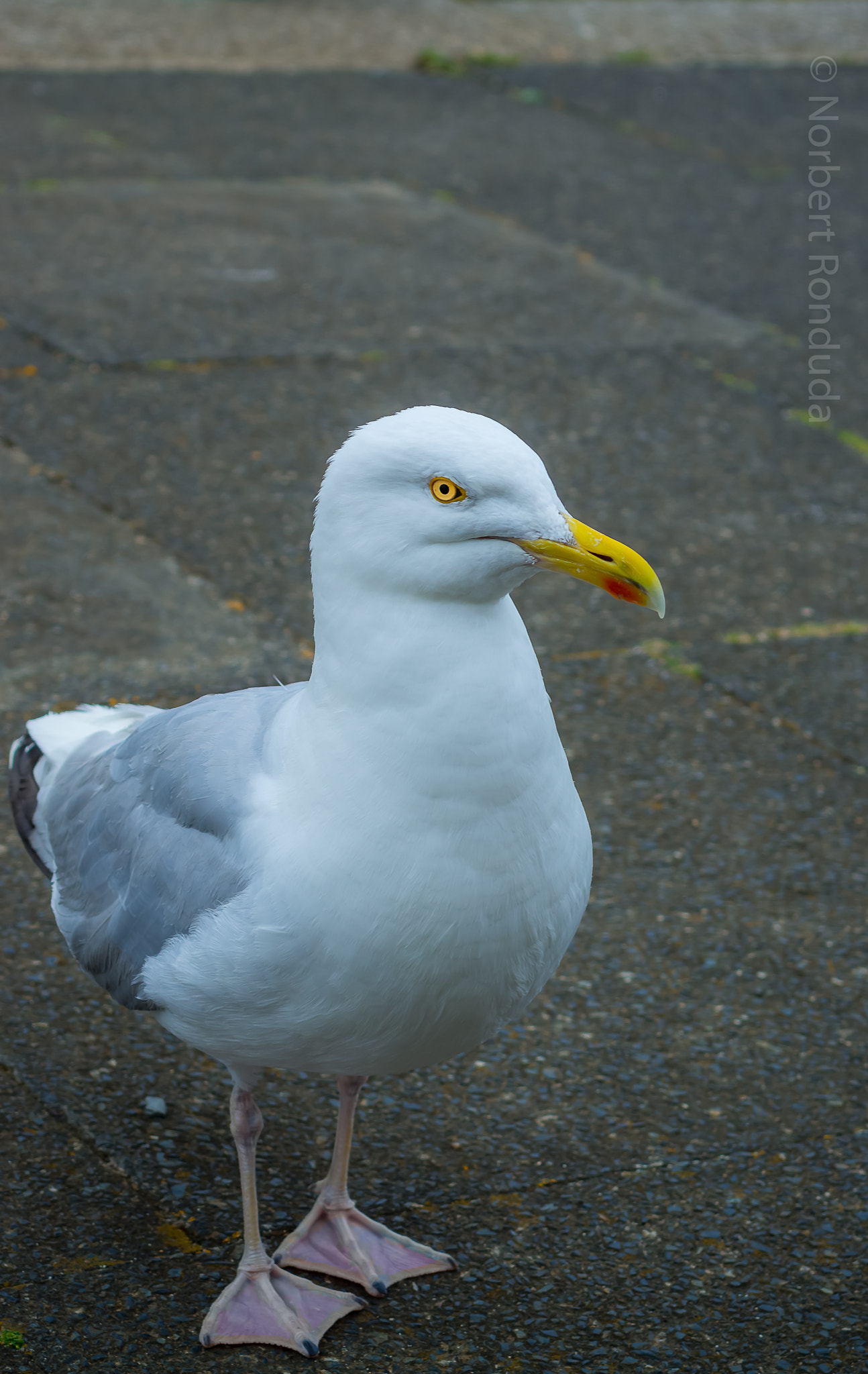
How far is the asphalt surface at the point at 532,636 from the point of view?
→ 315 centimetres

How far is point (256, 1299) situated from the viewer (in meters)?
2.97

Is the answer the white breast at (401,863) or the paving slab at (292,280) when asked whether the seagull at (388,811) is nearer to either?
the white breast at (401,863)

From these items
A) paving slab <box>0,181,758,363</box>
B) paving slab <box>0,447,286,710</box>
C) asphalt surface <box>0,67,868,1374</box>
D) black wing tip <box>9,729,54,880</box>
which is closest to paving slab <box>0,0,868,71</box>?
asphalt surface <box>0,67,868,1374</box>

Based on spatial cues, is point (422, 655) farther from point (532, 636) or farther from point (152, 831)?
point (532, 636)

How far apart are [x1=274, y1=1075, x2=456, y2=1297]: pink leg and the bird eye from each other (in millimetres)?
1302

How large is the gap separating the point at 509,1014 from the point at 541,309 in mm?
5890

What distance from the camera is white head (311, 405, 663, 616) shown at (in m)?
2.50

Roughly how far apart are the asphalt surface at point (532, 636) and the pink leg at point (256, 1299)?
38 mm

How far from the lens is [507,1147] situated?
11.4 feet

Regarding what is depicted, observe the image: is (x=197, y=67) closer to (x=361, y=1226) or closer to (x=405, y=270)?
(x=405, y=270)

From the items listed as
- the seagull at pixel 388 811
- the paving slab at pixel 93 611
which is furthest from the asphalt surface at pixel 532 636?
the seagull at pixel 388 811

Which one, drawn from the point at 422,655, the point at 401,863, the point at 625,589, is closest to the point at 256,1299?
the point at 401,863

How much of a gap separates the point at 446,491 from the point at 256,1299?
1.58 metres

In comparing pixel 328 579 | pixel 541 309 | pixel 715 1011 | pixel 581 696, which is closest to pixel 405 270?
pixel 541 309
